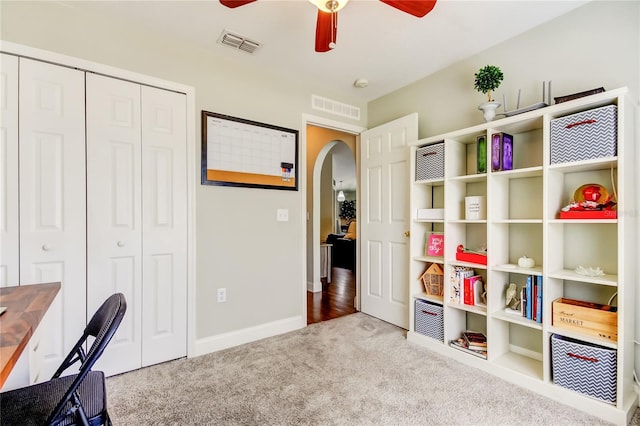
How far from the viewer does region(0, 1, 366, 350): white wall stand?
196 centimetres

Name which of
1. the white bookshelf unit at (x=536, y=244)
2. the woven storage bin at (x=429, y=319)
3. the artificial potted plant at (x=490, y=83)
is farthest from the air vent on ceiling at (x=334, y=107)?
the woven storage bin at (x=429, y=319)

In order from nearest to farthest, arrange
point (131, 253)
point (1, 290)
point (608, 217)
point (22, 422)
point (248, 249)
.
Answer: point (22, 422) → point (1, 290) → point (608, 217) → point (131, 253) → point (248, 249)

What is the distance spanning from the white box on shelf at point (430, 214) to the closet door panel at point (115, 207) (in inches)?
87.4

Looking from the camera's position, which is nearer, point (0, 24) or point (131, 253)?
point (0, 24)

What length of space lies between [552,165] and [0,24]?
3.35m

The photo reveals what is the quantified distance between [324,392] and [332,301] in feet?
6.66

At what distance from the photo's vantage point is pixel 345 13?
2.01 metres

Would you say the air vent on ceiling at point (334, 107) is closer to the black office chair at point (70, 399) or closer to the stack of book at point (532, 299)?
the stack of book at point (532, 299)

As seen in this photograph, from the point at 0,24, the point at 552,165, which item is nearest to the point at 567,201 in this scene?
the point at 552,165

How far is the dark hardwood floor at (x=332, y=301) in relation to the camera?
3.37 meters

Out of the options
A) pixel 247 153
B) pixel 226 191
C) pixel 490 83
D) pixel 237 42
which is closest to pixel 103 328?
pixel 226 191

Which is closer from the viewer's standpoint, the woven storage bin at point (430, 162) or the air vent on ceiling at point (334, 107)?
the woven storage bin at point (430, 162)

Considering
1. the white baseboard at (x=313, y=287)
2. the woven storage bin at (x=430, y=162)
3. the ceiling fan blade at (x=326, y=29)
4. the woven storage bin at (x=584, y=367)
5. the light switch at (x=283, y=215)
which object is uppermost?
the ceiling fan blade at (x=326, y=29)

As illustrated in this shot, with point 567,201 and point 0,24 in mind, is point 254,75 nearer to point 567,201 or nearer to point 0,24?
point 0,24
